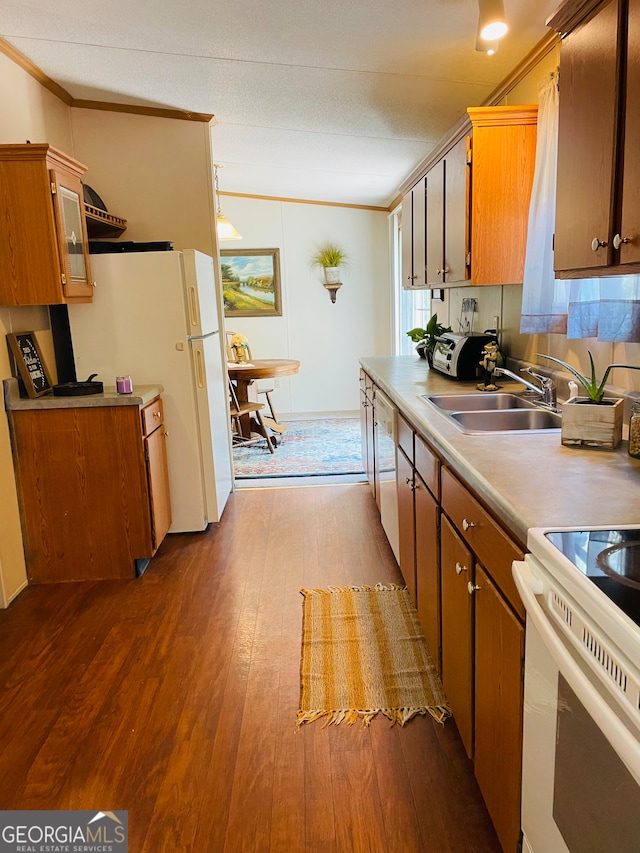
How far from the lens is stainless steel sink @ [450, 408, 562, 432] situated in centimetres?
233

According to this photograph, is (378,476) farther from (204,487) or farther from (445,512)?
(445,512)

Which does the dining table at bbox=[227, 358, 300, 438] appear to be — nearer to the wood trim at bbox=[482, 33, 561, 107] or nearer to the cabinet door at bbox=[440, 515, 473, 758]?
the wood trim at bbox=[482, 33, 561, 107]

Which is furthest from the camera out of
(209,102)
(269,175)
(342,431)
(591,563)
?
(342,431)

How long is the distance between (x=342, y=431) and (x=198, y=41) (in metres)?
4.07

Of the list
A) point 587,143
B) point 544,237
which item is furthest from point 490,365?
point 587,143

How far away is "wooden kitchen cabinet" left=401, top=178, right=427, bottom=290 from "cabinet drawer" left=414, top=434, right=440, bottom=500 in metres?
1.86

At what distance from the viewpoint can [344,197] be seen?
650cm

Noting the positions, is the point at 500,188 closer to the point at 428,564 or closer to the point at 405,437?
the point at 405,437

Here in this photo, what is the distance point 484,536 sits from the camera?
1447mm

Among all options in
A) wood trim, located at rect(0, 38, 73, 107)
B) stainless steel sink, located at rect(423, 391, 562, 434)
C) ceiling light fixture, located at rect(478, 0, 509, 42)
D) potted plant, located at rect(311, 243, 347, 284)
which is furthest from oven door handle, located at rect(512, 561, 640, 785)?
potted plant, located at rect(311, 243, 347, 284)

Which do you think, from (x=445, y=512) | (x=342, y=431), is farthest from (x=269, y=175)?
(x=445, y=512)

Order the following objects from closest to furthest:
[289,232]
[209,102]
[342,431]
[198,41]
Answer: [198,41]
[209,102]
[342,431]
[289,232]

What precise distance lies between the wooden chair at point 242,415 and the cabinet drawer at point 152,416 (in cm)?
190

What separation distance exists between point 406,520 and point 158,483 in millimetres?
1456
